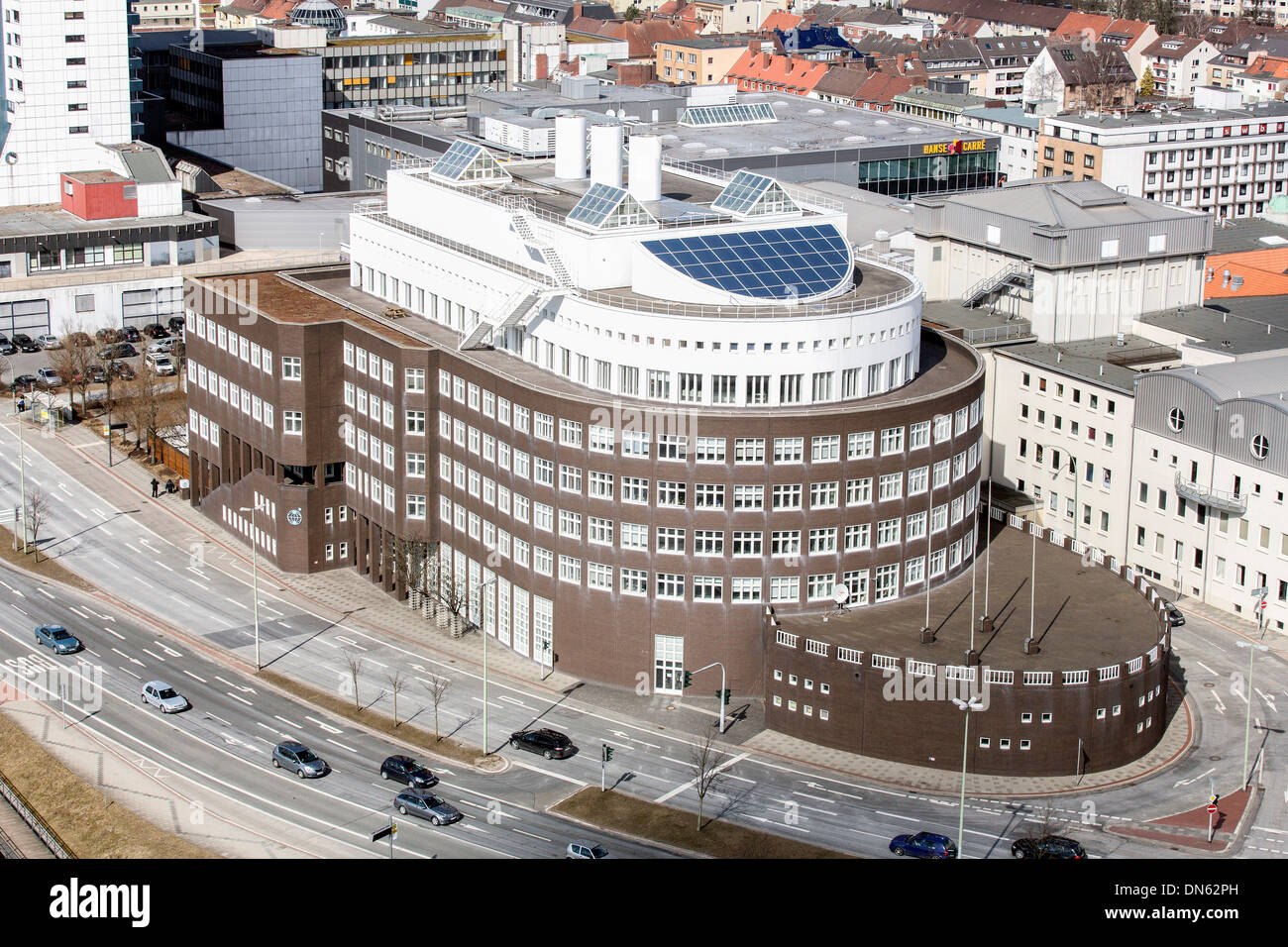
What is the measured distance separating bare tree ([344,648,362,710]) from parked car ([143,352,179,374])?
6154 centimetres

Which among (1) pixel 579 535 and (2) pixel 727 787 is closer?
(2) pixel 727 787

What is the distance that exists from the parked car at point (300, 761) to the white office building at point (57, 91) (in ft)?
382

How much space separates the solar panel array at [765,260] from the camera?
108 meters

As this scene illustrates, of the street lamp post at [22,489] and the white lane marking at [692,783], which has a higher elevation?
the street lamp post at [22,489]

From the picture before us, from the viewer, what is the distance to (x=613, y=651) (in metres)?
107

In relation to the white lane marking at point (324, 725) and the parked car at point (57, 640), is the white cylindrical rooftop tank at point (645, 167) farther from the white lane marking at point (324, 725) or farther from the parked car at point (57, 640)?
the parked car at point (57, 640)

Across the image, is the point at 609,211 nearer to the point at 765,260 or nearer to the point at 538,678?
the point at 765,260

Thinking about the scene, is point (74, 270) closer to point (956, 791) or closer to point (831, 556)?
point (831, 556)

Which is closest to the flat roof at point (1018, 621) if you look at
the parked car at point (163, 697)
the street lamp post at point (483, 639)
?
the street lamp post at point (483, 639)

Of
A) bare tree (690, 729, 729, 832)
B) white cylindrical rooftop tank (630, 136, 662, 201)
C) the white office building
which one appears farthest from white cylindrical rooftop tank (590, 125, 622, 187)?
the white office building

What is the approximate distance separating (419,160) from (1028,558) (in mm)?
100082
